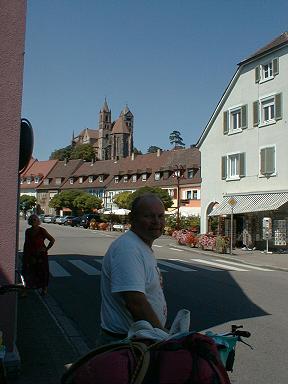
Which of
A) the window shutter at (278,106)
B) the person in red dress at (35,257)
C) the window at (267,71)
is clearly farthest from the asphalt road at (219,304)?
the window at (267,71)

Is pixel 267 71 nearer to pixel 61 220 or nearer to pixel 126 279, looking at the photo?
pixel 126 279

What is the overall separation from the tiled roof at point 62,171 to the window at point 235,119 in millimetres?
69102

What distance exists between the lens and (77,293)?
458 inches

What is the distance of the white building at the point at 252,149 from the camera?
28141 millimetres

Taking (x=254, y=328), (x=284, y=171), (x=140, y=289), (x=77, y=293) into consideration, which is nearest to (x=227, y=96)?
(x=284, y=171)

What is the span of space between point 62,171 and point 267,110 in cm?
7597

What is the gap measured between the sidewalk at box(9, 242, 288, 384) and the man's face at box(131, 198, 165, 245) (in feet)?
9.63

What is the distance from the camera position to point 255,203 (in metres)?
29.0

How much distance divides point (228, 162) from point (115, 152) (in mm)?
102919

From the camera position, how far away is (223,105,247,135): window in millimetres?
31239

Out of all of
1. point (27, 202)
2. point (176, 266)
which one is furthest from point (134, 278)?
point (27, 202)

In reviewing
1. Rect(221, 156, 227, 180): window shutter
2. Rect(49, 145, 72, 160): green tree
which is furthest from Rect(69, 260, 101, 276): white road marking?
Rect(49, 145, 72, 160): green tree

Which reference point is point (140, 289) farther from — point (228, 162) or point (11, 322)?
point (228, 162)

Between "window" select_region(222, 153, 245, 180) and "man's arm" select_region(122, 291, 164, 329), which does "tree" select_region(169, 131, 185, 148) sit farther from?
"man's arm" select_region(122, 291, 164, 329)
